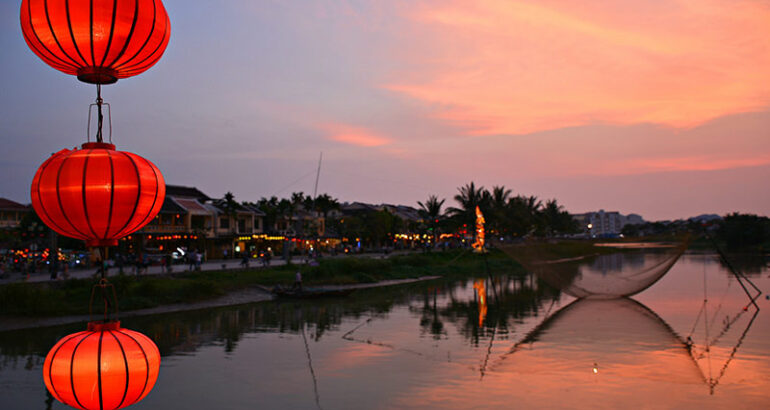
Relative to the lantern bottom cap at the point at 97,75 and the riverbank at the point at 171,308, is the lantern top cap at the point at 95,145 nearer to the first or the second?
the lantern bottom cap at the point at 97,75

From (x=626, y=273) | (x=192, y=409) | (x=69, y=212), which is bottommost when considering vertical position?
(x=192, y=409)

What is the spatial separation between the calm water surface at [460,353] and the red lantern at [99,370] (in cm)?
854

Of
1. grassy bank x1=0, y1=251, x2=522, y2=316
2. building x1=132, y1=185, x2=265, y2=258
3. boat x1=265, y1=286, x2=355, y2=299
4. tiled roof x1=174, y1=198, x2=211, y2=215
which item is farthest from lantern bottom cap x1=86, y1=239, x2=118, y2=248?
A: tiled roof x1=174, y1=198, x2=211, y2=215

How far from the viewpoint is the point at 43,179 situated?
3.41 m

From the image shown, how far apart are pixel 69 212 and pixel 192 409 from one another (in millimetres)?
8730

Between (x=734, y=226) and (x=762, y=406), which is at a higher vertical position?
(x=734, y=226)

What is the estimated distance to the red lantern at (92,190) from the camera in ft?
11.1

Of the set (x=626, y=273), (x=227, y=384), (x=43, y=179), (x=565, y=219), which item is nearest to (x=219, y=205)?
(x=626, y=273)

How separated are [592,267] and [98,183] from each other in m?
24.0

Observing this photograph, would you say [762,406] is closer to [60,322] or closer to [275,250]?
[60,322]

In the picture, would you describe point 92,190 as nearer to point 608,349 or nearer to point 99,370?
point 99,370

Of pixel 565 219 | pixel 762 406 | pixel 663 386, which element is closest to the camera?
pixel 762 406

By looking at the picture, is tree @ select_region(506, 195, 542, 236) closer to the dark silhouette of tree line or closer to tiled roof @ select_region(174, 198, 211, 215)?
the dark silhouette of tree line

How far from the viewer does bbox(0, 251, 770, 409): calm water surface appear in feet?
38.3
